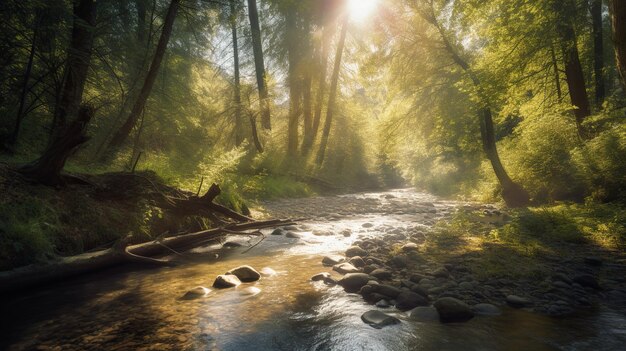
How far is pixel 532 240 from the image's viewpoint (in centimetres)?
647

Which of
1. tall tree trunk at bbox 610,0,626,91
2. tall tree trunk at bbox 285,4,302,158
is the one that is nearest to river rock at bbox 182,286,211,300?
tall tree trunk at bbox 610,0,626,91

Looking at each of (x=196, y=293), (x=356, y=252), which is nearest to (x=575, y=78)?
(x=356, y=252)

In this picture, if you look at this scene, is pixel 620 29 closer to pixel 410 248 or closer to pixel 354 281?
pixel 410 248

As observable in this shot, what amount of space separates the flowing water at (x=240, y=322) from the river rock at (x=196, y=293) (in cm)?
10

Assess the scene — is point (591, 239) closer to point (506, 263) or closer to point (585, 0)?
point (506, 263)

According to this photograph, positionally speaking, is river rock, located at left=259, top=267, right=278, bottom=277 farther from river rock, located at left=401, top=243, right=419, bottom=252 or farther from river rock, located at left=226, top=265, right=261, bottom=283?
river rock, located at left=401, top=243, right=419, bottom=252

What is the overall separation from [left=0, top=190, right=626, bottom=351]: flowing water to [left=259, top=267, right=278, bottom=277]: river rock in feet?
0.68

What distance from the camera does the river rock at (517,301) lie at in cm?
397

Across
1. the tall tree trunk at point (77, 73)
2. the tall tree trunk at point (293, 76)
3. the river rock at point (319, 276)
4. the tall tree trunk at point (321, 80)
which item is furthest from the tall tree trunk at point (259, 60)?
the river rock at point (319, 276)

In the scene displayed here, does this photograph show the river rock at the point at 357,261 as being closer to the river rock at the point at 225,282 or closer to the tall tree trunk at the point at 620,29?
the river rock at the point at 225,282

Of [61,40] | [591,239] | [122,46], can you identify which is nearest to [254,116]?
[122,46]

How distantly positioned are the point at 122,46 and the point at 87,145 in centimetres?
317

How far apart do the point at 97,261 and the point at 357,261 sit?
4056 millimetres

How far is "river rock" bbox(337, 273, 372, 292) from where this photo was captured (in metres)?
4.80
